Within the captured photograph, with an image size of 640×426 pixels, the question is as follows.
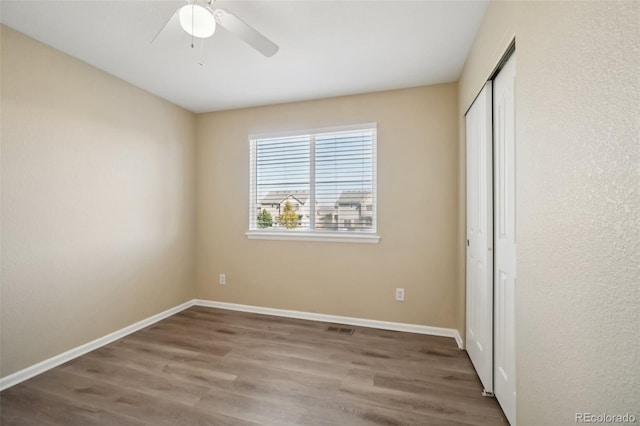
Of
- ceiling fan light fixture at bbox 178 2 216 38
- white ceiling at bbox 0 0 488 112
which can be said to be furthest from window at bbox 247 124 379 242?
ceiling fan light fixture at bbox 178 2 216 38

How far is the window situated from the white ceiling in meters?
0.56

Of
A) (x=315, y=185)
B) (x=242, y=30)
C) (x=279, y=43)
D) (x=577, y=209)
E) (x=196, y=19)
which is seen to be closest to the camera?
(x=577, y=209)

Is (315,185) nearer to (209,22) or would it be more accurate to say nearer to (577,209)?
(209,22)

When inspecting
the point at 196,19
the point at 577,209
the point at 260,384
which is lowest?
the point at 260,384

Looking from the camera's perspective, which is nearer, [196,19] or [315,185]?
[196,19]

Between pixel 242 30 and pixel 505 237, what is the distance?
1.95 metres

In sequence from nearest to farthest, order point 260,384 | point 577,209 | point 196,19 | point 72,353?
point 577,209 → point 196,19 → point 260,384 → point 72,353

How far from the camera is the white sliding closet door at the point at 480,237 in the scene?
1.87 meters

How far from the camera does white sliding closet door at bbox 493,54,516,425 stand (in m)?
1.55

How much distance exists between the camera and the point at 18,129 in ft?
6.68

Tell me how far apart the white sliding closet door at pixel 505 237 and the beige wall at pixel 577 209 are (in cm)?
29

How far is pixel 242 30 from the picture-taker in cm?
161

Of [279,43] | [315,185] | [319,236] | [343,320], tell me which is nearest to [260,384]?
[343,320]

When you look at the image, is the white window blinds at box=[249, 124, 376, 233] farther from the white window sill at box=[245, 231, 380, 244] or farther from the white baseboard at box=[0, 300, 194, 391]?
the white baseboard at box=[0, 300, 194, 391]
